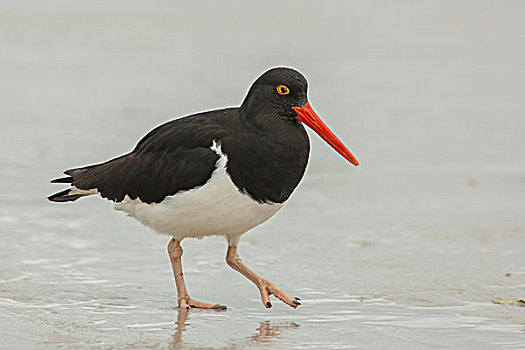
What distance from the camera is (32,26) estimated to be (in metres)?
17.3

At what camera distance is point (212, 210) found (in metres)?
6.10

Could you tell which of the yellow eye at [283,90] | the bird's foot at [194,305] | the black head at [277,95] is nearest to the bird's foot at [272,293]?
the bird's foot at [194,305]

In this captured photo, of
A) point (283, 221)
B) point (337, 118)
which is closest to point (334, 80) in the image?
point (337, 118)

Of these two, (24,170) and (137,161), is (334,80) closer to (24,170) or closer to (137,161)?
(24,170)

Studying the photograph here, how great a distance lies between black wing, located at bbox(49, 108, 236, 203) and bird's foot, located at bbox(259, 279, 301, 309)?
2.54ft

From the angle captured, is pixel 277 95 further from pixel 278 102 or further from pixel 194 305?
pixel 194 305

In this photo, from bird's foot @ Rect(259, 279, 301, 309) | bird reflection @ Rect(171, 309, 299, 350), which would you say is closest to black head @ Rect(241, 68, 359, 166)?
bird's foot @ Rect(259, 279, 301, 309)

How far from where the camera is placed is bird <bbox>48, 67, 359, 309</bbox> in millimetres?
6062

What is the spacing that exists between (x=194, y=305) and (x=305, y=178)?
3.99m

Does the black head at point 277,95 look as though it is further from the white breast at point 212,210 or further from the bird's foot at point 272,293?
the bird's foot at point 272,293

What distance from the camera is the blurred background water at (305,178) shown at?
19.9 feet

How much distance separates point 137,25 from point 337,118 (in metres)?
6.60

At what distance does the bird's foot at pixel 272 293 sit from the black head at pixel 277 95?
106 cm

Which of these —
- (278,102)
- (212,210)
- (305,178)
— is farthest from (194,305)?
(305,178)
